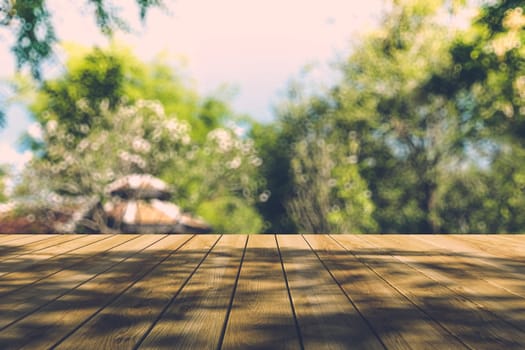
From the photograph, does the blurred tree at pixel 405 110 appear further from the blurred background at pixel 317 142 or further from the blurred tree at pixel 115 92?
the blurred tree at pixel 115 92

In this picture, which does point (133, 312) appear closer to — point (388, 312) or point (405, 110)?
point (388, 312)

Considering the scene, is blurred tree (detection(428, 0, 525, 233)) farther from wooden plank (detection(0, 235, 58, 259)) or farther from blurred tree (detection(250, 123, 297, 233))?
wooden plank (detection(0, 235, 58, 259))

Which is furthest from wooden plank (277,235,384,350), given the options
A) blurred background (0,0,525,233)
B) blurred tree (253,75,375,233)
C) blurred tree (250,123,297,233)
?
blurred tree (250,123,297,233)

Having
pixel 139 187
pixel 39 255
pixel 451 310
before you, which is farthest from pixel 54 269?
pixel 139 187

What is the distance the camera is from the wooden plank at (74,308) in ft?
6.10

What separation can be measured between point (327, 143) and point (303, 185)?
64.7 inches

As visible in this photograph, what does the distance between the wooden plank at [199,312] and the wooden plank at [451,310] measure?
0.87 metres

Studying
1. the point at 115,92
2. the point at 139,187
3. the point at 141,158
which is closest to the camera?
the point at 139,187

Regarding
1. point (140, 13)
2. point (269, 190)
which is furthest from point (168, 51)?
point (140, 13)

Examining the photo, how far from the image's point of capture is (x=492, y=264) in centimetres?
340

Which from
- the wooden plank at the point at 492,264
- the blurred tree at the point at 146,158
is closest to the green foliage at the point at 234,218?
the blurred tree at the point at 146,158

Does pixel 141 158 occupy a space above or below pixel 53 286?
above

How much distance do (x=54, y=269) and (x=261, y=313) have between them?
63.6 inches

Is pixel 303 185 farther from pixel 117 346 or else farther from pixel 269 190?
pixel 117 346
